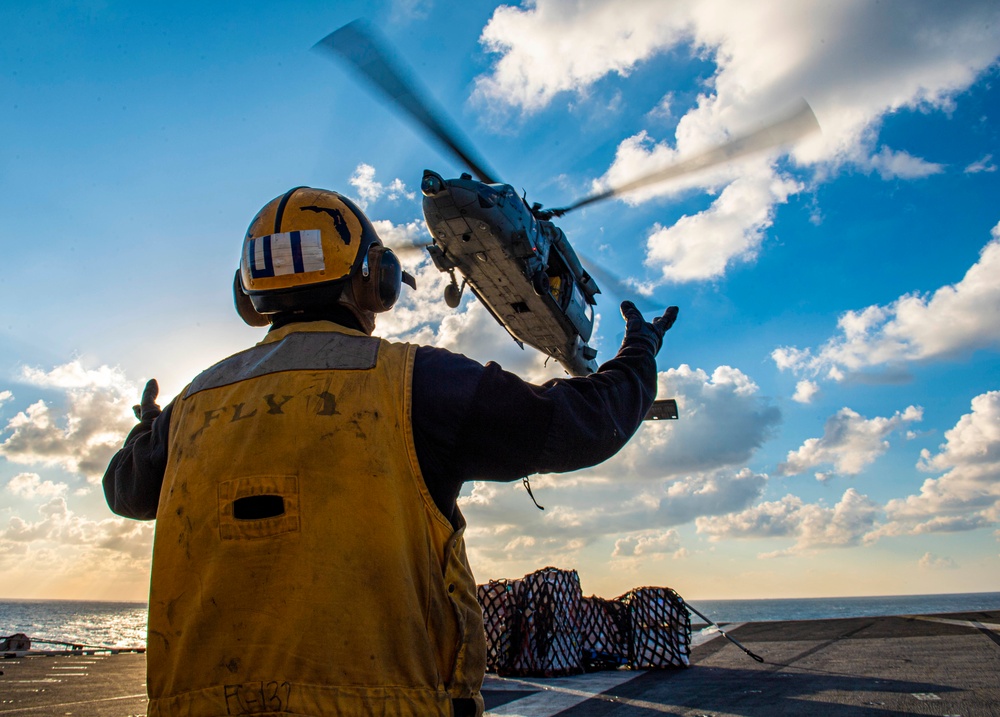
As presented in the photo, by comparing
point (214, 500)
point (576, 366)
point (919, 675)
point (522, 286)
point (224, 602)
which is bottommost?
point (919, 675)

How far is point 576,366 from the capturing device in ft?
49.1

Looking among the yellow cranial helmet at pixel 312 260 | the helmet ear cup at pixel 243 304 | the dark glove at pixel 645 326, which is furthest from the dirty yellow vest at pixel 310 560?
the dark glove at pixel 645 326

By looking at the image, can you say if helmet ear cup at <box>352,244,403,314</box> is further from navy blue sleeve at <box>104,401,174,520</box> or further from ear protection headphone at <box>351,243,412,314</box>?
navy blue sleeve at <box>104,401,174,520</box>

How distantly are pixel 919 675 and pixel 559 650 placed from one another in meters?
6.02

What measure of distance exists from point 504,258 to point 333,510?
11244 millimetres

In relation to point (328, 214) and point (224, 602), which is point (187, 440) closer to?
point (224, 602)

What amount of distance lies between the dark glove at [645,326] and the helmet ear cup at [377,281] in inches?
40.2

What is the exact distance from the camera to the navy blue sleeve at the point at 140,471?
248cm

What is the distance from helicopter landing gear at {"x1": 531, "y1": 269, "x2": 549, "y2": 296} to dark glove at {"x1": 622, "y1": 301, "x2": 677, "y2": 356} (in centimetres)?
978

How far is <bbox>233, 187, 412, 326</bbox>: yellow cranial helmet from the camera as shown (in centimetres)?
236

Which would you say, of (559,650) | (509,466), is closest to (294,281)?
(509,466)

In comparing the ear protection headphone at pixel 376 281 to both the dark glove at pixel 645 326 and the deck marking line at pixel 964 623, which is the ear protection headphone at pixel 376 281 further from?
the deck marking line at pixel 964 623

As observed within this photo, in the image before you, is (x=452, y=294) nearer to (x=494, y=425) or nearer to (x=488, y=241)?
(x=488, y=241)

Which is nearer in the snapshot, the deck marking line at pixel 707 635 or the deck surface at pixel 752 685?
the deck surface at pixel 752 685
